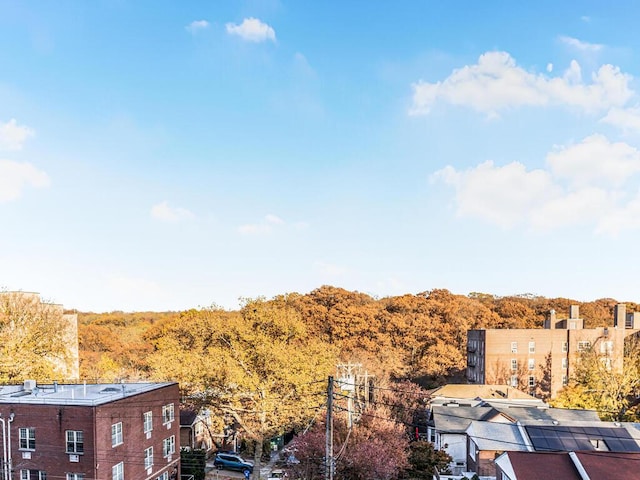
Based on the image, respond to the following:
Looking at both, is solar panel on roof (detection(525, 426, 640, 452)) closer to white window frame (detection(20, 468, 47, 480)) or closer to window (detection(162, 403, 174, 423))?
window (detection(162, 403, 174, 423))

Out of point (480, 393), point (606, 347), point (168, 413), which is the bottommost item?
point (480, 393)

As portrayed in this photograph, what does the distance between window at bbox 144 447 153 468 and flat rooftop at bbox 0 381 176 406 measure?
10.4 ft

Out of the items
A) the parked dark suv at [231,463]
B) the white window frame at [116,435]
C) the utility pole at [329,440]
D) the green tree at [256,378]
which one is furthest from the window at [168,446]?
the utility pole at [329,440]

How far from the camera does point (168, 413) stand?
25547mm

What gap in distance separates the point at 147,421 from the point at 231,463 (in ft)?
30.5

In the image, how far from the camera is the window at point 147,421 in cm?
2316

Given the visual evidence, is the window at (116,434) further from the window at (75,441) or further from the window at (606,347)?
the window at (606,347)

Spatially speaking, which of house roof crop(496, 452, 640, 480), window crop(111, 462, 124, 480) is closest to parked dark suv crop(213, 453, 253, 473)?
window crop(111, 462, 124, 480)

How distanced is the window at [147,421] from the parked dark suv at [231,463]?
8.74 m

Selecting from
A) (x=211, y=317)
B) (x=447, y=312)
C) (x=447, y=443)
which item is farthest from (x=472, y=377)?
(x=211, y=317)

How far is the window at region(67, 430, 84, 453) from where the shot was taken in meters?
19.9

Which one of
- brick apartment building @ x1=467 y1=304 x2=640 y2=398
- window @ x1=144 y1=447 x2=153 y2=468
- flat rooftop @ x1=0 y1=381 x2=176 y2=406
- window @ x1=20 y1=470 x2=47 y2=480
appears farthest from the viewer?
brick apartment building @ x1=467 y1=304 x2=640 y2=398

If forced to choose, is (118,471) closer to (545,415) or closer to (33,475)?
(33,475)

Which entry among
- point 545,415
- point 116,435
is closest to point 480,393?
point 545,415
